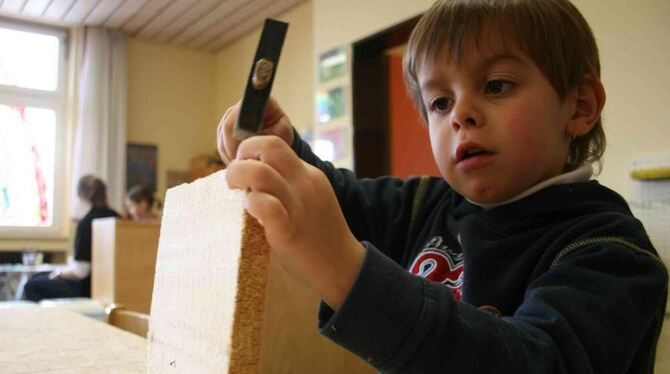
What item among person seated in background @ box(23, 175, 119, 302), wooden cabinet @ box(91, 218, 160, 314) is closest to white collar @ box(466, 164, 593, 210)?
wooden cabinet @ box(91, 218, 160, 314)

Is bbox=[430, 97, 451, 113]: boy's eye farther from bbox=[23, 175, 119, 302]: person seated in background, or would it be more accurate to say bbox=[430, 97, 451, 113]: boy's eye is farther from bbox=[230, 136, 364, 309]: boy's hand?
bbox=[23, 175, 119, 302]: person seated in background

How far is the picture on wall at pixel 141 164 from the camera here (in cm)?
551

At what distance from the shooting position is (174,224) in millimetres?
486

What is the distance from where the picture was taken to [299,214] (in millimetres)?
337

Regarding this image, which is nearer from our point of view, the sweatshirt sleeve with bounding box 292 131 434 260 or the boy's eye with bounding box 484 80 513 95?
the boy's eye with bounding box 484 80 513 95

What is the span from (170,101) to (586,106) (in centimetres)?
556

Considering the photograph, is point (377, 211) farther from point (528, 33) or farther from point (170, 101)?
point (170, 101)

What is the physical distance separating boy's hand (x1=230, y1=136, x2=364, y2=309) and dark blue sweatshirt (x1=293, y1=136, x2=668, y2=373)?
0.04 feet

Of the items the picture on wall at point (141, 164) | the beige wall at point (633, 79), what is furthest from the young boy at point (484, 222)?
the picture on wall at point (141, 164)

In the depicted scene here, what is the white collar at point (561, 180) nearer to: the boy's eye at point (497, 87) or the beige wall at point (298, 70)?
the boy's eye at point (497, 87)

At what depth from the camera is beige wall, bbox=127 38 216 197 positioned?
222 inches

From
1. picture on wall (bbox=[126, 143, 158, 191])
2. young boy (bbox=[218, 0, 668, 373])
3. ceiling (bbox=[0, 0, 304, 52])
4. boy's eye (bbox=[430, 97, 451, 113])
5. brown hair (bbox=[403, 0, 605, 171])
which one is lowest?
young boy (bbox=[218, 0, 668, 373])

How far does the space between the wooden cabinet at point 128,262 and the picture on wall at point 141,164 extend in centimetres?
287

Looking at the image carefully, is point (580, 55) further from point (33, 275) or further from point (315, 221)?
point (33, 275)
